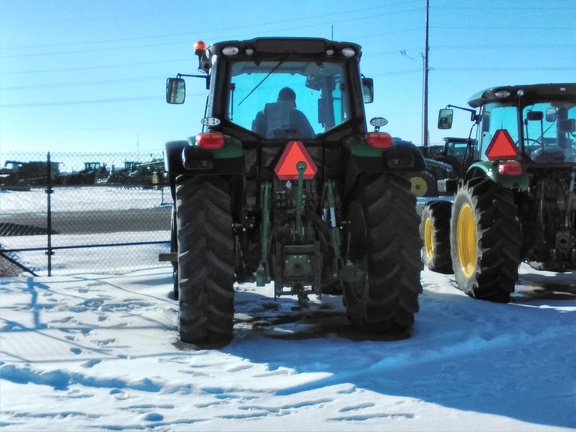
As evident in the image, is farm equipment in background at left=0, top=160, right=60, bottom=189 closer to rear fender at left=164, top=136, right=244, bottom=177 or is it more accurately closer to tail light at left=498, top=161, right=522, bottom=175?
rear fender at left=164, top=136, right=244, bottom=177

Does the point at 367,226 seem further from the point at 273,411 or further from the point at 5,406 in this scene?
Result: the point at 5,406

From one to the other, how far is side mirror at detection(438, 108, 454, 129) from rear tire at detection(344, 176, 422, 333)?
3338 mm

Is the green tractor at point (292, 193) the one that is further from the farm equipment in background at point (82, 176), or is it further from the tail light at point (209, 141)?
the farm equipment in background at point (82, 176)

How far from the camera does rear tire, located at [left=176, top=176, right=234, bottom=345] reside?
189 inches

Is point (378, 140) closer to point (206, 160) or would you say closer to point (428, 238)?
point (206, 160)

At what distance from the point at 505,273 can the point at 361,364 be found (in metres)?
2.83

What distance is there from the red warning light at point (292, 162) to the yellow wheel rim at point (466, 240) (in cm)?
296

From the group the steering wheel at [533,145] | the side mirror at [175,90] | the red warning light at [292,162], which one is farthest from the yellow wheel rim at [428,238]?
the red warning light at [292,162]

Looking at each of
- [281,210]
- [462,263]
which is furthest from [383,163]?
[462,263]

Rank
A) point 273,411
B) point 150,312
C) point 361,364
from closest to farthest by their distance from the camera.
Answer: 1. point 273,411
2. point 361,364
3. point 150,312

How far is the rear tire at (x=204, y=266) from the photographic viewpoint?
481 cm

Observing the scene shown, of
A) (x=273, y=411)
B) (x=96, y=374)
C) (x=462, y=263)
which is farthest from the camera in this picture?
(x=462, y=263)

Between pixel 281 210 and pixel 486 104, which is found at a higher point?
pixel 486 104

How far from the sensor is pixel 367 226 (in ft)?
16.8
